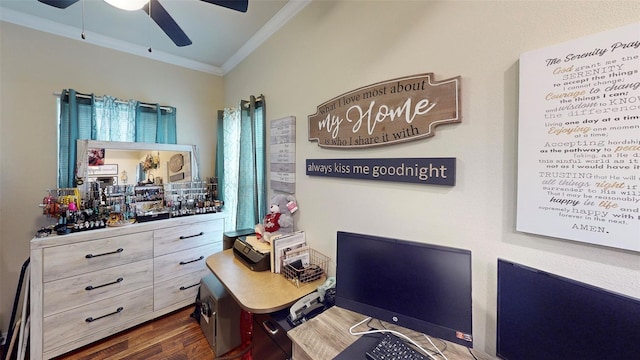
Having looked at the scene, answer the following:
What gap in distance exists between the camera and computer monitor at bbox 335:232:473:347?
2.77 ft

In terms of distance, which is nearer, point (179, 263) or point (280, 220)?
point (280, 220)

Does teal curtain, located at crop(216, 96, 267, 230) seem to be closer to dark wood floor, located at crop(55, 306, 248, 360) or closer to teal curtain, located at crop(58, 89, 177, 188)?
teal curtain, located at crop(58, 89, 177, 188)

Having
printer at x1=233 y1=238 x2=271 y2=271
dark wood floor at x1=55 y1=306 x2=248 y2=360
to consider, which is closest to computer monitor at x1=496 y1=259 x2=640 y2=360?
printer at x1=233 y1=238 x2=271 y2=271

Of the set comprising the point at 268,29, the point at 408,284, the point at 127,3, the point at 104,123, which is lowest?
the point at 408,284

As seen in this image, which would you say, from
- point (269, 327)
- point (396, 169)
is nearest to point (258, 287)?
point (269, 327)

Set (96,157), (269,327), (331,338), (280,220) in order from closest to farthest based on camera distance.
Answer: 1. (331,338)
2. (269,327)
3. (280,220)
4. (96,157)

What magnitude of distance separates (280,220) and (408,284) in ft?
3.60

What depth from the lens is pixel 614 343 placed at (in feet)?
1.96

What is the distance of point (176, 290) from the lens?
2.30 meters

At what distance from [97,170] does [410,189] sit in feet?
8.65

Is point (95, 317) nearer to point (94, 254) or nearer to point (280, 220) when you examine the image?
point (94, 254)

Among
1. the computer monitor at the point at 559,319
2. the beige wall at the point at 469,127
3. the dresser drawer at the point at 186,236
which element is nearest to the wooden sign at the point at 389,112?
the beige wall at the point at 469,127

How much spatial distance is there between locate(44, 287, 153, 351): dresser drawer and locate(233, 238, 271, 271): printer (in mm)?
1113

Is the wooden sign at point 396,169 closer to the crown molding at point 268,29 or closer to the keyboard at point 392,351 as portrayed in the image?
the keyboard at point 392,351
